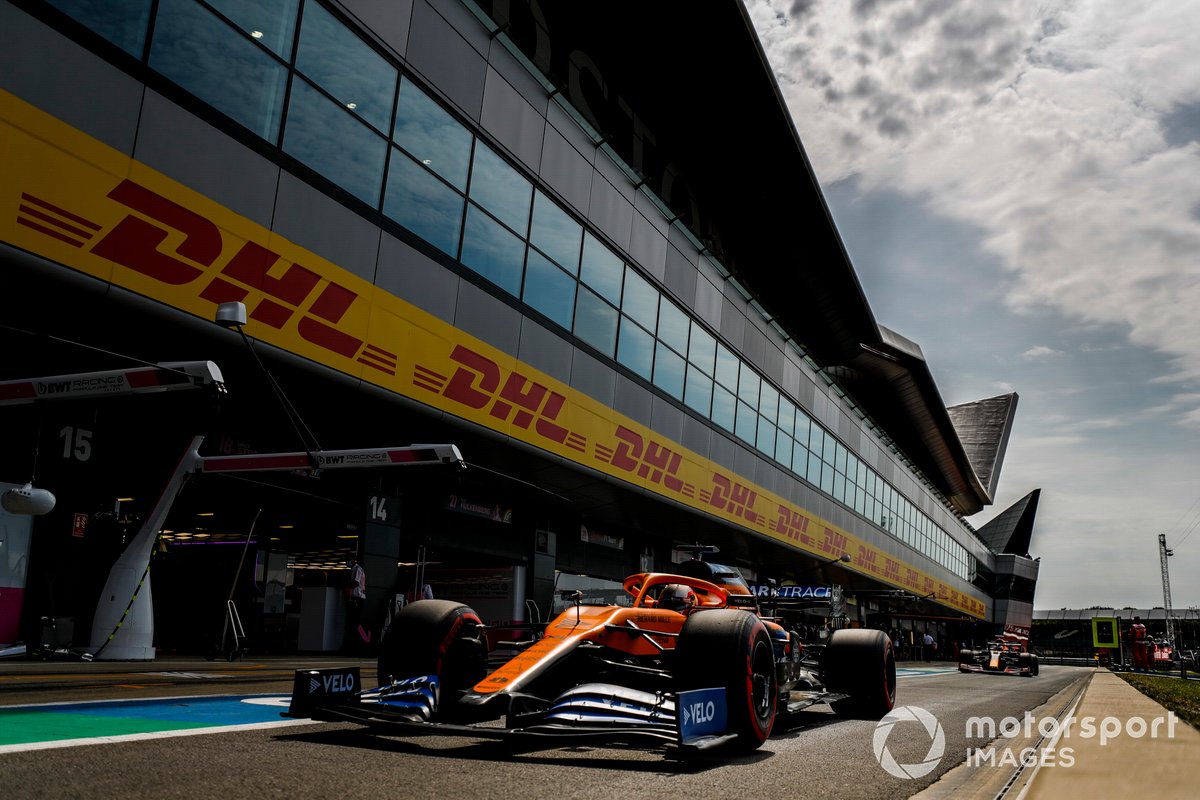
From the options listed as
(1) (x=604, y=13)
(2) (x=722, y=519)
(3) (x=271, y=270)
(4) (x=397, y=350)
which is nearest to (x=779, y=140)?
(1) (x=604, y=13)

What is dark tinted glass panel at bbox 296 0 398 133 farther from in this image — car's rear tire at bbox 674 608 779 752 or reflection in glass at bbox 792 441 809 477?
reflection in glass at bbox 792 441 809 477

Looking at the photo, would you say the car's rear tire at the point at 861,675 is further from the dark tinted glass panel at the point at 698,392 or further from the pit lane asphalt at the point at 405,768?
the dark tinted glass panel at the point at 698,392

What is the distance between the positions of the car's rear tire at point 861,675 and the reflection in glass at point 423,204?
322 inches

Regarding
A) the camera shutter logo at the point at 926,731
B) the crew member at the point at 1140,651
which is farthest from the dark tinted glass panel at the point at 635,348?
the crew member at the point at 1140,651

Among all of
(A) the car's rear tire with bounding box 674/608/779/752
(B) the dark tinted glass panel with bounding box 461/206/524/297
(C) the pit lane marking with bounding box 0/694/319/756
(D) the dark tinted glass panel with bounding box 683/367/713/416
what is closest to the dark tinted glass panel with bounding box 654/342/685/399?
(D) the dark tinted glass panel with bounding box 683/367/713/416

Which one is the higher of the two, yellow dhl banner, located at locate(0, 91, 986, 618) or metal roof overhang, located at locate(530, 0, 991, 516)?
metal roof overhang, located at locate(530, 0, 991, 516)

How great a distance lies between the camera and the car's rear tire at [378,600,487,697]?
6.11 meters

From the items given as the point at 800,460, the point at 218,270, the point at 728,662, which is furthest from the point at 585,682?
the point at 800,460

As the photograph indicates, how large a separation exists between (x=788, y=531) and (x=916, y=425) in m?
19.7

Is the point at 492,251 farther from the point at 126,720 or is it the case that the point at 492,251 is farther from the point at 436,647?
the point at 126,720

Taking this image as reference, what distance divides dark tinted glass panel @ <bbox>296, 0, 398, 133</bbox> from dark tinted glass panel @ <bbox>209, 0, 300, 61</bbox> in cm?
19

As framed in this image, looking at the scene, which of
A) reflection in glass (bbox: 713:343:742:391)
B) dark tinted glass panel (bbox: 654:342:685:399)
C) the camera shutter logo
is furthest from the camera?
reflection in glass (bbox: 713:343:742:391)

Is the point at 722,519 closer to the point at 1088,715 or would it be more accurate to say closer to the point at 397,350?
the point at 397,350

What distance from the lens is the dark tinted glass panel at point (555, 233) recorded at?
16094 mm
